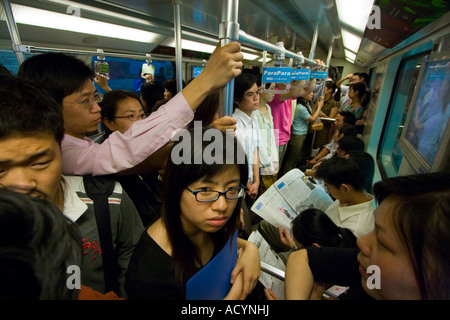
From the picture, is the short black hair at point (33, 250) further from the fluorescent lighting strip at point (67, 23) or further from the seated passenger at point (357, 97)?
the seated passenger at point (357, 97)

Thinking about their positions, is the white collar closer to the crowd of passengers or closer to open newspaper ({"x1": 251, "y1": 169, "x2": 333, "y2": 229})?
the crowd of passengers

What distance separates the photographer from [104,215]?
3.00 ft

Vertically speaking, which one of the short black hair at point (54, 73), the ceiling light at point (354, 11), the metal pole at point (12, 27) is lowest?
the short black hair at point (54, 73)

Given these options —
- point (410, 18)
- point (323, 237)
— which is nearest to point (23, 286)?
point (323, 237)

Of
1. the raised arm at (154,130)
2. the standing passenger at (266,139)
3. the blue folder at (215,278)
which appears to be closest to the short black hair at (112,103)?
the raised arm at (154,130)

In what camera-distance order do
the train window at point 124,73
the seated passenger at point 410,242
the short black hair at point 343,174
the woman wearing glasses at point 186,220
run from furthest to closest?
the train window at point 124,73 → the short black hair at point 343,174 → the woman wearing glasses at point 186,220 → the seated passenger at point 410,242

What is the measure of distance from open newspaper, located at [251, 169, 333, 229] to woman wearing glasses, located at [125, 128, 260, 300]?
0.88m

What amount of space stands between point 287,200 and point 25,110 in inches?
69.2

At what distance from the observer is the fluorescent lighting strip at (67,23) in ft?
6.74

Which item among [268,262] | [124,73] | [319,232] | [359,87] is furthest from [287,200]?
[124,73]

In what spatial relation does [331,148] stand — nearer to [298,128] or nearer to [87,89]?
[298,128]

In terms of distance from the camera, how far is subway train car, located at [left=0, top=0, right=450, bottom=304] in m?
1.38

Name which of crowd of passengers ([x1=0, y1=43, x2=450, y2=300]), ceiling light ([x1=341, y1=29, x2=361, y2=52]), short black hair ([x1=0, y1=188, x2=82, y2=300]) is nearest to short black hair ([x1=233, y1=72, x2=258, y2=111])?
crowd of passengers ([x1=0, y1=43, x2=450, y2=300])
